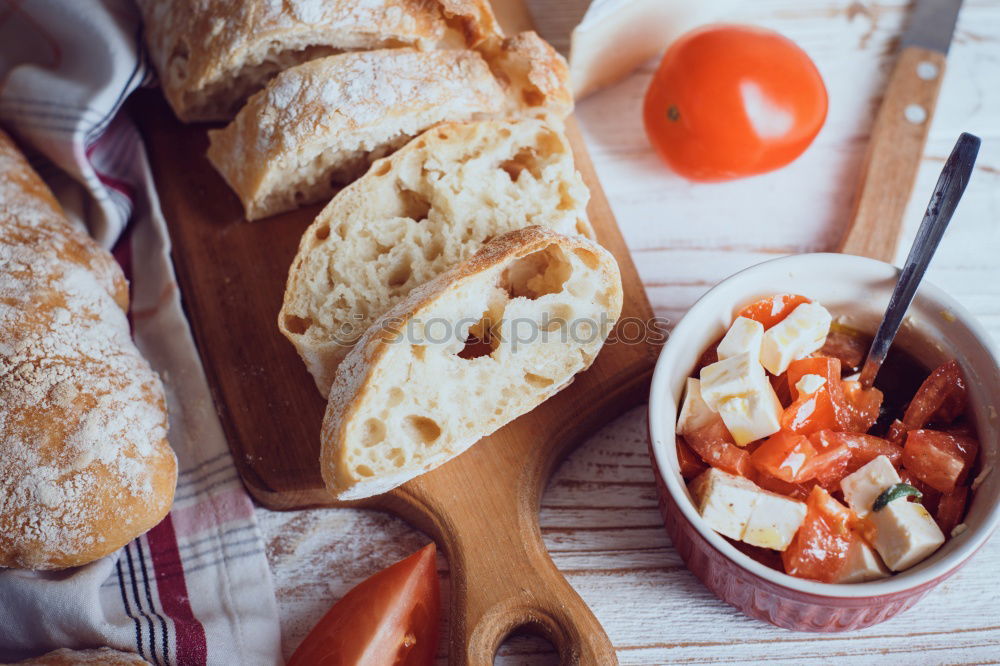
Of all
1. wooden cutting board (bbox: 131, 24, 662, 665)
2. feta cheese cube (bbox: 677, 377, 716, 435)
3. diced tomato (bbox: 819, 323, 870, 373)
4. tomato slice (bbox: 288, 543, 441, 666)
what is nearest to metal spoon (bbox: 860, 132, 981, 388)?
diced tomato (bbox: 819, 323, 870, 373)

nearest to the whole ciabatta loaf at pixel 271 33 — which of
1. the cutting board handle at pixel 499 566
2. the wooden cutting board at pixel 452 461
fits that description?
the wooden cutting board at pixel 452 461

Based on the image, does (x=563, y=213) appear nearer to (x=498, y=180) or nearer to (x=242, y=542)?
(x=498, y=180)

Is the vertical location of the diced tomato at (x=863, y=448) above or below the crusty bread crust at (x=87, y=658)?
above

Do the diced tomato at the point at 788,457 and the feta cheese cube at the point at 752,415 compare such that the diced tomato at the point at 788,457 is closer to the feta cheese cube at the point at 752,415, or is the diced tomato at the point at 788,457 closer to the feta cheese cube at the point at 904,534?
the feta cheese cube at the point at 752,415

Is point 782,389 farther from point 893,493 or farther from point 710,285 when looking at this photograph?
point 710,285

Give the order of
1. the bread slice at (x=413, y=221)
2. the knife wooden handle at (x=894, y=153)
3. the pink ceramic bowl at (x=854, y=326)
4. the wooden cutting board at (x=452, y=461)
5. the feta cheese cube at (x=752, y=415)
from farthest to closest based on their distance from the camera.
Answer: the knife wooden handle at (x=894, y=153) < the bread slice at (x=413, y=221) < the wooden cutting board at (x=452, y=461) < the feta cheese cube at (x=752, y=415) < the pink ceramic bowl at (x=854, y=326)

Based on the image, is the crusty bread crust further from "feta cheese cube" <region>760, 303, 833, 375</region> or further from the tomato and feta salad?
"feta cheese cube" <region>760, 303, 833, 375</region>

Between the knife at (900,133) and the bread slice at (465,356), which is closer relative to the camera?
the bread slice at (465,356)

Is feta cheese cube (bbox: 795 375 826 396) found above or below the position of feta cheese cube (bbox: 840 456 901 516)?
above
